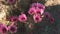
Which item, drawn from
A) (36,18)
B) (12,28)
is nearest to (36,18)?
(36,18)

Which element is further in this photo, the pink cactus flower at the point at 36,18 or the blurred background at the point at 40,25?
the blurred background at the point at 40,25

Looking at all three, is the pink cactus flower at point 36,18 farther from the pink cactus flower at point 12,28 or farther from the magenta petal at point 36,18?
the pink cactus flower at point 12,28

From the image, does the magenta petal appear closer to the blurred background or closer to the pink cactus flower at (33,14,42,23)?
the pink cactus flower at (33,14,42,23)

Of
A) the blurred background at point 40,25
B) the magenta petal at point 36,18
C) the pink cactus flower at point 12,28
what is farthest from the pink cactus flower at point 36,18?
the pink cactus flower at point 12,28

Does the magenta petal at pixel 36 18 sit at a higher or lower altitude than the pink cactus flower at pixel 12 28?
higher

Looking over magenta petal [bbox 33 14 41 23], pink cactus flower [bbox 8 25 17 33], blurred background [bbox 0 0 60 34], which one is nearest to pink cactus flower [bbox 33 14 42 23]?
magenta petal [bbox 33 14 41 23]

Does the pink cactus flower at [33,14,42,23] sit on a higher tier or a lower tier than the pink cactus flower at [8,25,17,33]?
higher

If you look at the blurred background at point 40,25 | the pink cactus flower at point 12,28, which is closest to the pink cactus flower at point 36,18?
the blurred background at point 40,25

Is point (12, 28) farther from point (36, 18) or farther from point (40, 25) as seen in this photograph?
point (40, 25)

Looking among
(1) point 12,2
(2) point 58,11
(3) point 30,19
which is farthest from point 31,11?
(2) point 58,11

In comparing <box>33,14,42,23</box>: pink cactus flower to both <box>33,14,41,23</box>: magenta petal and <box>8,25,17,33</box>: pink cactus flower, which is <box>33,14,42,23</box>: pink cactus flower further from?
<box>8,25,17,33</box>: pink cactus flower

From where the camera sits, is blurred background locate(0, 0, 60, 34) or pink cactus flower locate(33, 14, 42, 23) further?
blurred background locate(0, 0, 60, 34)
